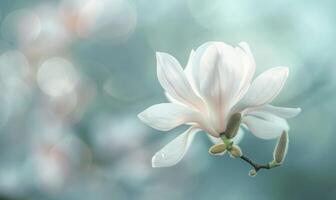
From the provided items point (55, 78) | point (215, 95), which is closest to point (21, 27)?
point (55, 78)

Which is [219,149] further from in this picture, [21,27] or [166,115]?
[21,27]

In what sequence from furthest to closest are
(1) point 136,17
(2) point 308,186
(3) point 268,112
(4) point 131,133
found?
(2) point 308,186 → (1) point 136,17 → (4) point 131,133 → (3) point 268,112

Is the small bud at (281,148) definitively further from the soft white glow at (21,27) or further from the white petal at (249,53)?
the soft white glow at (21,27)

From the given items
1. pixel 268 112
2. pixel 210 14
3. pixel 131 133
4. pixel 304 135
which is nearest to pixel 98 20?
pixel 210 14

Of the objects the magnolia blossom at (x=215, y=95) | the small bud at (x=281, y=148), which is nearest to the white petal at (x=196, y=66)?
the magnolia blossom at (x=215, y=95)

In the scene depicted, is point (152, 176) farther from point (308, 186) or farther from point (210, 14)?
point (308, 186)

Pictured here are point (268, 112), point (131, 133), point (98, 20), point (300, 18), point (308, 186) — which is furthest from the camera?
point (308, 186)

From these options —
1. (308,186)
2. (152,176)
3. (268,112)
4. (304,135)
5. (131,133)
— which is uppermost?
(268,112)
